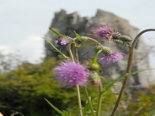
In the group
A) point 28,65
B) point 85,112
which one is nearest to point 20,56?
point 28,65

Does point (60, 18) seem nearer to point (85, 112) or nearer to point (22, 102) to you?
point (22, 102)

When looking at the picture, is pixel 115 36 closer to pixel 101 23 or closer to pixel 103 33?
pixel 103 33

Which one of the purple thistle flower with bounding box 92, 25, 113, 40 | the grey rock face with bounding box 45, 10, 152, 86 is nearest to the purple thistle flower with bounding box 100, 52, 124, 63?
the purple thistle flower with bounding box 92, 25, 113, 40

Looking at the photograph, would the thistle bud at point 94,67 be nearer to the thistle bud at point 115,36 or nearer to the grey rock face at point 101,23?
the thistle bud at point 115,36

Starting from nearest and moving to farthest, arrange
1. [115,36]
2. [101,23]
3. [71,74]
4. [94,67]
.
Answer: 1. [71,74]
2. [94,67]
3. [115,36]
4. [101,23]

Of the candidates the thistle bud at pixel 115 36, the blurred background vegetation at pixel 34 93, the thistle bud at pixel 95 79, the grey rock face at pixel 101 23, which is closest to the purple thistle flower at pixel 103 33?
the thistle bud at pixel 115 36

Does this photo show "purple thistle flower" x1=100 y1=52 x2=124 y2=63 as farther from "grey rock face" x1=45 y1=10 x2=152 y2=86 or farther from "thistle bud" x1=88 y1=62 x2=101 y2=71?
"grey rock face" x1=45 y1=10 x2=152 y2=86

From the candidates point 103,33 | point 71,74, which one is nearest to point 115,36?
point 103,33

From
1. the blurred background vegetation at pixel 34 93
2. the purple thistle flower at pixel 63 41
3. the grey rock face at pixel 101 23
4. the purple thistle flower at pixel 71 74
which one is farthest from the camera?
the grey rock face at pixel 101 23
